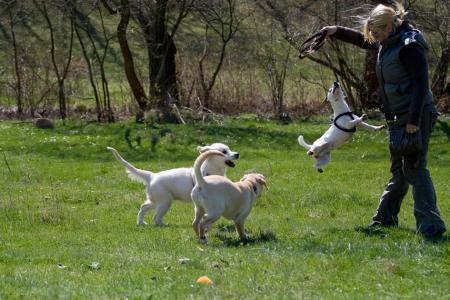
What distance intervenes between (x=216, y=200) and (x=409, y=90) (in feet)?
7.87

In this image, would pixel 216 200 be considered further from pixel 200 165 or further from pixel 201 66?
pixel 201 66

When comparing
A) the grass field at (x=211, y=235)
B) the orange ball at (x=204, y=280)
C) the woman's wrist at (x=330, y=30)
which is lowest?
the grass field at (x=211, y=235)

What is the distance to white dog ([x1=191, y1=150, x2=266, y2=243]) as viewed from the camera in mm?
8766

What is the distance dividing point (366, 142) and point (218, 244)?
12983 mm

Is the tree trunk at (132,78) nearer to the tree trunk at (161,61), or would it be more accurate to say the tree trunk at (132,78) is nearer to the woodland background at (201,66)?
the woodland background at (201,66)

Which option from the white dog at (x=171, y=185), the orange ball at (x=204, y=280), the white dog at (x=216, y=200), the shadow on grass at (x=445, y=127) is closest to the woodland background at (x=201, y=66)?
the shadow on grass at (x=445, y=127)

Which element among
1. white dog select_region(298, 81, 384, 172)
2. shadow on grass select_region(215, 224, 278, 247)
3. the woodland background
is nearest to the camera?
shadow on grass select_region(215, 224, 278, 247)

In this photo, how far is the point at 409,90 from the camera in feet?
27.6

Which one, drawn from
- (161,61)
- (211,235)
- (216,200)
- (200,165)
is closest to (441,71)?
(161,61)

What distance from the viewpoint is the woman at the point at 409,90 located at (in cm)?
819

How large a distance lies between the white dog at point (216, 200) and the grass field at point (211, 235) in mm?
276

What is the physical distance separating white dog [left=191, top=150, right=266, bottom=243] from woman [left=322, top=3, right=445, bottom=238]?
183cm

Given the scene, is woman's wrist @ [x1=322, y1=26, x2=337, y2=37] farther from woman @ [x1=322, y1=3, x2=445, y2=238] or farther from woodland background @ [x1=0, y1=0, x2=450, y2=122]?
woodland background @ [x1=0, y1=0, x2=450, y2=122]

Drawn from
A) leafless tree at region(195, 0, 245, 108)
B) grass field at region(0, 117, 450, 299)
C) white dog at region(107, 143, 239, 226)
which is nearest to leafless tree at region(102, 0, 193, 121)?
leafless tree at region(195, 0, 245, 108)
